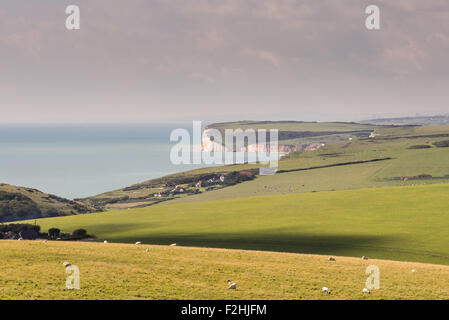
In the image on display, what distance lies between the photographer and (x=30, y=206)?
144 meters

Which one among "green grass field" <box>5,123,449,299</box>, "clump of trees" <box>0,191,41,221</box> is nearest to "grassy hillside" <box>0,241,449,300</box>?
"green grass field" <box>5,123,449,299</box>

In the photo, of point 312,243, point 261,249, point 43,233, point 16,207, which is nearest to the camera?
point 261,249

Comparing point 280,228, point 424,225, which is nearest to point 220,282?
point 280,228

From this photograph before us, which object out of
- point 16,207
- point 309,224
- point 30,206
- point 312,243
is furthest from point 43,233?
point 30,206

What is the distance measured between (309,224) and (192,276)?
49.6 meters

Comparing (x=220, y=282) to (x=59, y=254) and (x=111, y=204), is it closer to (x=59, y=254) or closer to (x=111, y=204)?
(x=59, y=254)

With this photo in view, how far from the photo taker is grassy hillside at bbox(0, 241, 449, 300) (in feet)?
80.9

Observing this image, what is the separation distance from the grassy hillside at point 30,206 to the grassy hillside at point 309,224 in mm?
41627

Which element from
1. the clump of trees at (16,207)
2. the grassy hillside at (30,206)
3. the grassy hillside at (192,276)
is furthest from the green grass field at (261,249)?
the grassy hillside at (30,206)

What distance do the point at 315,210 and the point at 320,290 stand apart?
6574 cm

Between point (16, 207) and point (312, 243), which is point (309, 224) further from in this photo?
point (16, 207)

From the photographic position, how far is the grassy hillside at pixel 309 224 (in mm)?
56969

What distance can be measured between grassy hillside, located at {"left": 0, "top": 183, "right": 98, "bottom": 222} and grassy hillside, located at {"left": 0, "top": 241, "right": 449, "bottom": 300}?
354 ft
